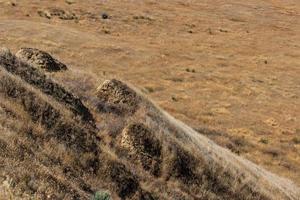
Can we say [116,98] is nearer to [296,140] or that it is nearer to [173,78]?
[296,140]

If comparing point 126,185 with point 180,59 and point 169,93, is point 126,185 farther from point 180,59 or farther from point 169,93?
point 180,59

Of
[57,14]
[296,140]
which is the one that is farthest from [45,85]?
[57,14]

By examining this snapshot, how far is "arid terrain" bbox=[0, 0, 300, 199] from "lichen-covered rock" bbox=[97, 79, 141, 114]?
0.09 m

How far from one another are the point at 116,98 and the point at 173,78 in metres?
28.0

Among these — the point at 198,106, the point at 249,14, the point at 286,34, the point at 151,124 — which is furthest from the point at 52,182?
the point at 249,14

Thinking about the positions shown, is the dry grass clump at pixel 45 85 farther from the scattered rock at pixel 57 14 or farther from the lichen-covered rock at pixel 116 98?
the scattered rock at pixel 57 14

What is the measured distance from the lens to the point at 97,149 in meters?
15.6

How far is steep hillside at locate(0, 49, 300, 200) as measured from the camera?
1137cm

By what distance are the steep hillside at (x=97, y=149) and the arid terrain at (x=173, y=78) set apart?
7cm

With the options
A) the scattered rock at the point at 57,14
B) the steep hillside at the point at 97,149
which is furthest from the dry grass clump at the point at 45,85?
the scattered rock at the point at 57,14

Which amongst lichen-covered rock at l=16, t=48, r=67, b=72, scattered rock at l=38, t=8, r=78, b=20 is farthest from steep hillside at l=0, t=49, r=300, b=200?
scattered rock at l=38, t=8, r=78, b=20

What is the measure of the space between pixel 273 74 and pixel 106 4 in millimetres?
28149

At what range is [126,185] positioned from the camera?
49.1 feet

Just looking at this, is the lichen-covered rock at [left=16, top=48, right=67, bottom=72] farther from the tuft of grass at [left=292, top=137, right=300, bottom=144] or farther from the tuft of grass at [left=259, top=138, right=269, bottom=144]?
the tuft of grass at [left=292, top=137, right=300, bottom=144]
